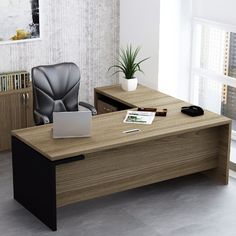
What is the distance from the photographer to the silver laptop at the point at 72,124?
6.25m

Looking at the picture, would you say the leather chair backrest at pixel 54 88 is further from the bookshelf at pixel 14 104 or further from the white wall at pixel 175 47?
the white wall at pixel 175 47

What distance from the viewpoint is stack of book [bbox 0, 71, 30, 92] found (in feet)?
26.1

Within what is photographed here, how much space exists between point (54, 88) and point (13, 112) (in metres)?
0.84

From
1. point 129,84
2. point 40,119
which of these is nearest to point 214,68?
point 129,84

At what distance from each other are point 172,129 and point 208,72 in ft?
6.00

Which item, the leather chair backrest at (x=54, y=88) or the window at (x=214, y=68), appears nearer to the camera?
the leather chair backrest at (x=54, y=88)

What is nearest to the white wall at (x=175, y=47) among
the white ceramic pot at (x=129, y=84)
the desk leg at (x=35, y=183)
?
the white ceramic pot at (x=129, y=84)

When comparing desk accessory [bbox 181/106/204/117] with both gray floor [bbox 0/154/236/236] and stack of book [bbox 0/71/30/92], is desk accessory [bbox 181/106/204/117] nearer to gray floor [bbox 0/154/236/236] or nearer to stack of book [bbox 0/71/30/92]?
gray floor [bbox 0/154/236/236]

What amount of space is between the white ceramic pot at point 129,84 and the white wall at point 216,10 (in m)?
1.09

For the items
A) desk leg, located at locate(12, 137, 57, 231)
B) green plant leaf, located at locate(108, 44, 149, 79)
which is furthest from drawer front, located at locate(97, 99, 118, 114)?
desk leg, located at locate(12, 137, 57, 231)

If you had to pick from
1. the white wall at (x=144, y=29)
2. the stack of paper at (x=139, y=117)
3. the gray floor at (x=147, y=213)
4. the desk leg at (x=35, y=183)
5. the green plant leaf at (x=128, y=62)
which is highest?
the white wall at (x=144, y=29)

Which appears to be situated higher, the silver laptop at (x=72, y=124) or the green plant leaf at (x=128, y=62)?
the green plant leaf at (x=128, y=62)

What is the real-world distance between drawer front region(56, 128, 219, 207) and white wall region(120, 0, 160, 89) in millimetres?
Answer: 1501

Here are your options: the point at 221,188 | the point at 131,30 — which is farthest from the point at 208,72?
the point at 221,188
